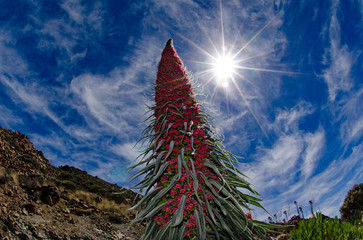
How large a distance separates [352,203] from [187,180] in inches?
403

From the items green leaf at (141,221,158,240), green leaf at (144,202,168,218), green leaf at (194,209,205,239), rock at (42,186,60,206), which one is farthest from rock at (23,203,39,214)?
green leaf at (194,209,205,239)

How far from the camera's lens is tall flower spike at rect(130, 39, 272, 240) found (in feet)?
8.25

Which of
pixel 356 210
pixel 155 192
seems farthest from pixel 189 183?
pixel 356 210

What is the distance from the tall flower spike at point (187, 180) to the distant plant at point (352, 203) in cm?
883

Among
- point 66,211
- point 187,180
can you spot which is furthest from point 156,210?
point 66,211

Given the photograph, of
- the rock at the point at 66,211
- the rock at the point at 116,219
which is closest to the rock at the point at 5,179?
the rock at the point at 66,211

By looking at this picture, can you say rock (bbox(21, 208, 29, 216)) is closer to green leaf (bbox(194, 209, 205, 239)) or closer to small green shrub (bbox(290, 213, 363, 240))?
green leaf (bbox(194, 209, 205, 239))

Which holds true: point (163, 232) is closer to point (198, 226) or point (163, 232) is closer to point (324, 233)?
point (198, 226)

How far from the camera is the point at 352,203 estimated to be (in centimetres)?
909

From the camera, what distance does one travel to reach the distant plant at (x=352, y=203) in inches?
349

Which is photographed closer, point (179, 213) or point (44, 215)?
point (179, 213)

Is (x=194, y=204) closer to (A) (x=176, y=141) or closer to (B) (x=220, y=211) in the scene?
(B) (x=220, y=211)

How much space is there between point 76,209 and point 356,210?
38.4 ft

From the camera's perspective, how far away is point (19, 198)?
6883 mm
